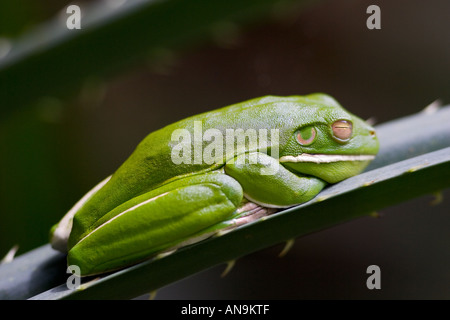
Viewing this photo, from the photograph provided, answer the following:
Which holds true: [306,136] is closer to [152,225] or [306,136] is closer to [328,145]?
[328,145]

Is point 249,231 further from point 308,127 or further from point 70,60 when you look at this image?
point 70,60

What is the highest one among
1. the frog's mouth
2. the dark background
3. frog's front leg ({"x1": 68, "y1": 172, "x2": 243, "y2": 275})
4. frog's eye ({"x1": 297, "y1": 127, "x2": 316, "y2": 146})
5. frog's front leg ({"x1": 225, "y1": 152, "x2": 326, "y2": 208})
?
the dark background

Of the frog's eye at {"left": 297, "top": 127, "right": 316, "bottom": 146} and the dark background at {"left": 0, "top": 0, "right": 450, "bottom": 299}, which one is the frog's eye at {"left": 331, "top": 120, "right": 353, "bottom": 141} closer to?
the frog's eye at {"left": 297, "top": 127, "right": 316, "bottom": 146}

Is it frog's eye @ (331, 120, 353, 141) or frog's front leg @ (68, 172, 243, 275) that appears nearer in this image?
frog's front leg @ (68, 172, 243, 275)

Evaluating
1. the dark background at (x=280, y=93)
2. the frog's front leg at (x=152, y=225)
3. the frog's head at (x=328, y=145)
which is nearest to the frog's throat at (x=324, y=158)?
the frog's head at (x=328, y=145)

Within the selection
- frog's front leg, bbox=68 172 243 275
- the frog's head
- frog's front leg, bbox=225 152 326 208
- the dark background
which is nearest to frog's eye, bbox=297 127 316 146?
the frog's head

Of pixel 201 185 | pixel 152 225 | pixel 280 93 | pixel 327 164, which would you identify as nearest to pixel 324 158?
pixel 327 164

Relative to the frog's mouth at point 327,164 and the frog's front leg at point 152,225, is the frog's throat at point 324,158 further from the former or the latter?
the frog's front leg at point 152,225
